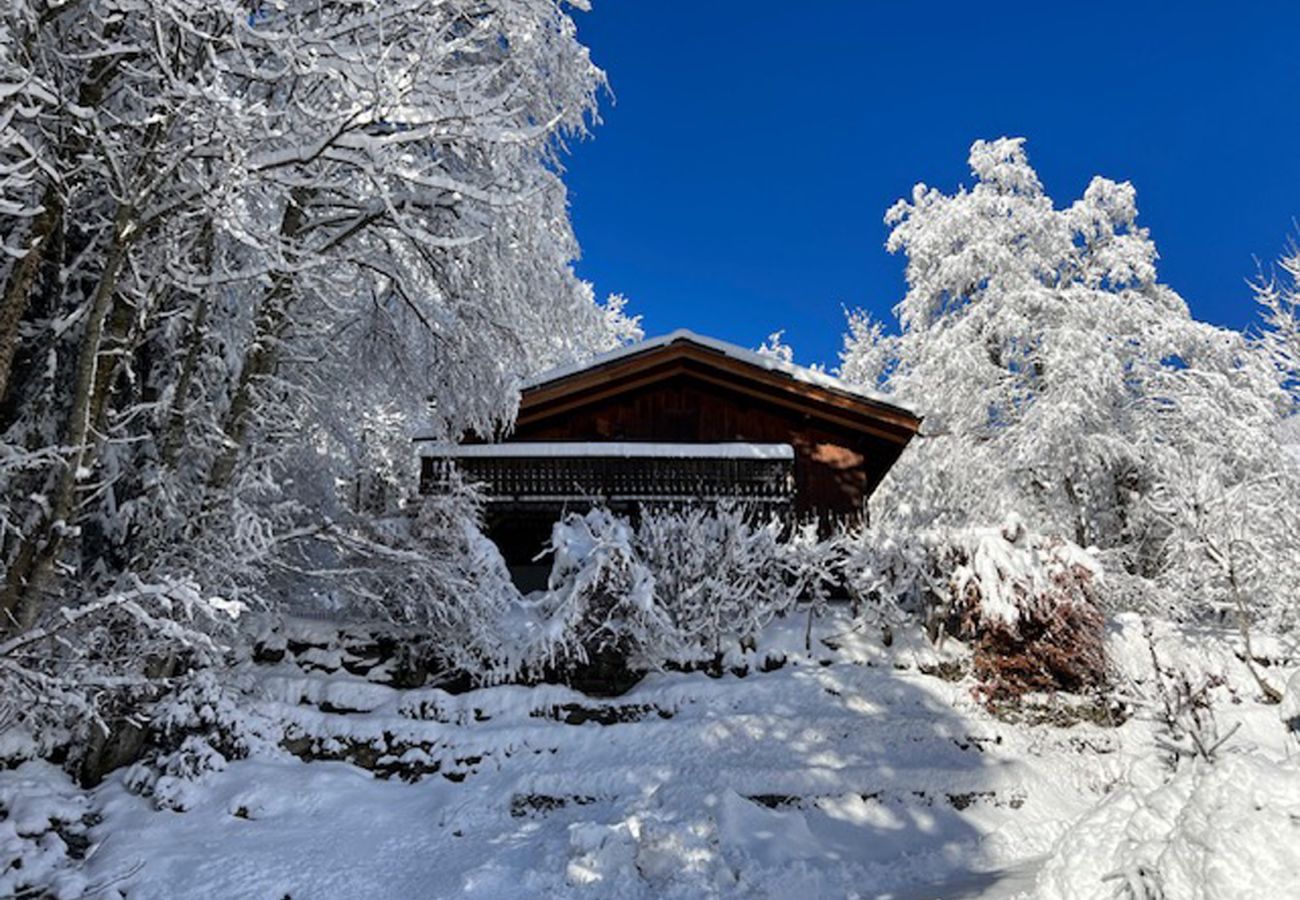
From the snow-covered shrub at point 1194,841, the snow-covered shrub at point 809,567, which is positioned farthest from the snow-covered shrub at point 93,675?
the snow-covered shrub at point 809,567

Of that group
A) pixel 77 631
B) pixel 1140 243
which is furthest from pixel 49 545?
pixel 1140 243

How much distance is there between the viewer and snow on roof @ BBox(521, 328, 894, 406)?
590 inches

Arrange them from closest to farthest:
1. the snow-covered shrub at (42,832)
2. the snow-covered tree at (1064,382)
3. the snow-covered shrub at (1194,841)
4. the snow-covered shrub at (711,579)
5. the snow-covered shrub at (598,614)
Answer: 1. the snow-covered shrub at (1194,841)
2. the snow-covered shrub at (42,832)
3. the snow-covered shrub at (598,614)
4. the snow-covered shrub at (711,579)
5. the snow-covered tree at (1064,382)

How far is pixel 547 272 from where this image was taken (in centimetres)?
884

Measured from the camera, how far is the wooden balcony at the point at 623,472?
556 inches

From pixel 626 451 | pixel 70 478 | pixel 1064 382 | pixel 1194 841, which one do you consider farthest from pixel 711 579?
pixel 1064 382

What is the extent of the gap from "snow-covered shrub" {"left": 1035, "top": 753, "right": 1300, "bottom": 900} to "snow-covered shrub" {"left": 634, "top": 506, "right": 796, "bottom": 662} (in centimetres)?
649

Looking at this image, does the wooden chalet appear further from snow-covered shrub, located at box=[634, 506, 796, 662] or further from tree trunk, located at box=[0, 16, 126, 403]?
tree trunk, located at box=[0, 16, 126, 403]

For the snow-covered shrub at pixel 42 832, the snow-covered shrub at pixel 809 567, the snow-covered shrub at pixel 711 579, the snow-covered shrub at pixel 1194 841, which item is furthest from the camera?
the snow-covered shrub at pixel 809 567

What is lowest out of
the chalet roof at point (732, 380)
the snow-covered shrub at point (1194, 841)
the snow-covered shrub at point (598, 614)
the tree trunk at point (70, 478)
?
the snow-covered shrub at point (1194, 841)

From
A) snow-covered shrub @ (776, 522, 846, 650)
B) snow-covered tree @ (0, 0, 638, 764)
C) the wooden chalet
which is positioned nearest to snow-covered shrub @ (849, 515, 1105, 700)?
snow-covered shrub @ (776, 522, 846, 650)

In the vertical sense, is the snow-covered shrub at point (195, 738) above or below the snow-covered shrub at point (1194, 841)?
below

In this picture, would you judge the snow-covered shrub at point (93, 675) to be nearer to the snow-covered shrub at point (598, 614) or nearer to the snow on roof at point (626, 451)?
the snow-covered shrub at point (598, 614)

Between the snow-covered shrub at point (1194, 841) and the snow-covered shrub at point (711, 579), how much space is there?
649 centimetres
